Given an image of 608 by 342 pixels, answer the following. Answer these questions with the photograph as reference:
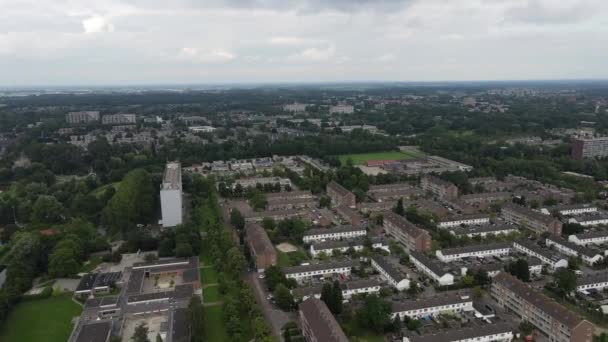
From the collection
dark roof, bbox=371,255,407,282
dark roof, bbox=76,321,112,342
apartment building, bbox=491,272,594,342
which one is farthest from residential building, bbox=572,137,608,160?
dark roof, bbox=76,321,112,342

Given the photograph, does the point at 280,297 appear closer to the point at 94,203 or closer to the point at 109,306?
the point at 109,306

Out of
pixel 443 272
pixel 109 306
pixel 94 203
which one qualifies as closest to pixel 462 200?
pixel 443 272

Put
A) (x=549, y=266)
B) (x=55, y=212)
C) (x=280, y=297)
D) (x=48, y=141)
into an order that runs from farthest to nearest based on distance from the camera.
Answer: (x=48, y=141) < (x=55, y=212) < (x=549, y=266) < (x=280, y=297)

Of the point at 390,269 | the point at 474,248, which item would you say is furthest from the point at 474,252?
the point at 390,269

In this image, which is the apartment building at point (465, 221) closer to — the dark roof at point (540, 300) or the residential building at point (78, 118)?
the dark roof at point (540, 300)

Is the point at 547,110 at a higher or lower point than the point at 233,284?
higher

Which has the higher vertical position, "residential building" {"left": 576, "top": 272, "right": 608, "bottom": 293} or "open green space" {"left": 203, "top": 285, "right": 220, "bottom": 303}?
"residential building" {"left": 576, "top": 272, "right": 608, "bottom": 293}

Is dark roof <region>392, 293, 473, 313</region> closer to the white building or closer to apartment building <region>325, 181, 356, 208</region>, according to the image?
apartment building <region>325, 181, 356, 208</region>

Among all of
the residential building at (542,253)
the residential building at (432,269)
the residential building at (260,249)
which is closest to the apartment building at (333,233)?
the residential building at (260,249)
